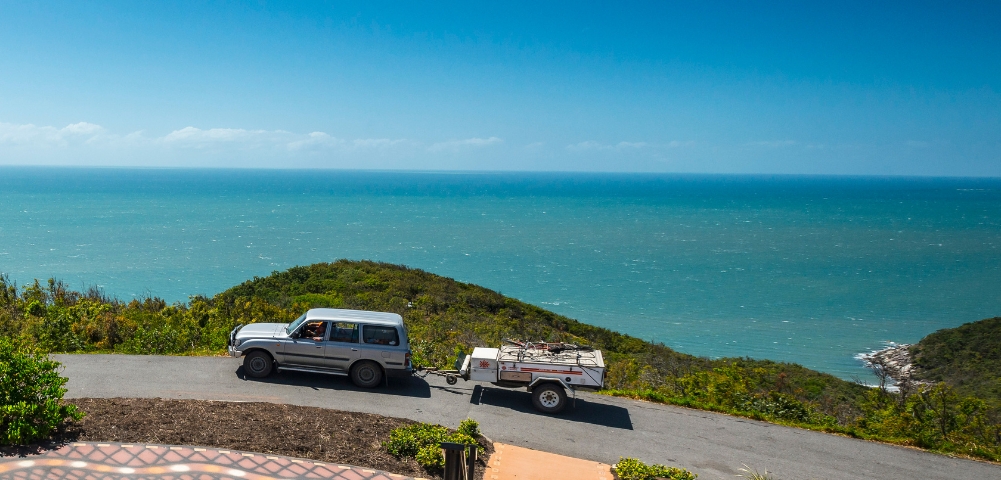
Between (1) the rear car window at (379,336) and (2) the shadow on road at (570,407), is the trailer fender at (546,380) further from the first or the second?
(1) the rear car window at (379,336)

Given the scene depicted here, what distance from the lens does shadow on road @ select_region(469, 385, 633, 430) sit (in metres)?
12.0

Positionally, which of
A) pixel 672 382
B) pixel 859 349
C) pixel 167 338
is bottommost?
pixel 859 349

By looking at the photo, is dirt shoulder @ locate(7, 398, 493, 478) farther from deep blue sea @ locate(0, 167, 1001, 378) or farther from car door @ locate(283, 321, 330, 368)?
deep blue sea @ locate(0, 167, 1001, 378)

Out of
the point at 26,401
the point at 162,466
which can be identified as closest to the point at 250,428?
the point at 162,466

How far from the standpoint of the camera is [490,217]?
11712 centimetres

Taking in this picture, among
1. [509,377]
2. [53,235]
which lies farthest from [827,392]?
[53,235]

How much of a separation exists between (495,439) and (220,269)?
53.5 meters

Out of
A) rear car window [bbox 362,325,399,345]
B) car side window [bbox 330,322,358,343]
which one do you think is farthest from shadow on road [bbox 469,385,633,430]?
car side window [bbox 330,322,358,343]

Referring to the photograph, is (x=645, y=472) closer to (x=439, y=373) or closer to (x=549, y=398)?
(x=549, y=398)

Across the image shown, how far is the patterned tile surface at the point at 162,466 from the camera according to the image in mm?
7367

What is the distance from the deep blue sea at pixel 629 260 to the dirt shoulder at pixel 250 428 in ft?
97.0

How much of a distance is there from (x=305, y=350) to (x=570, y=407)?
6.19m

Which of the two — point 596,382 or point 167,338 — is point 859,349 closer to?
point 596,382

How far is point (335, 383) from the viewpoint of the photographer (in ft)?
41.9
